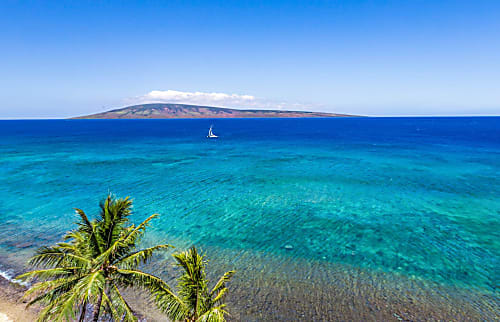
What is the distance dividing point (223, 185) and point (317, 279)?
31346mm

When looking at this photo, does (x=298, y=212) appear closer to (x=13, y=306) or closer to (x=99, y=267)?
(x=99, y=267)

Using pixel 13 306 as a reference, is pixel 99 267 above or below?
above

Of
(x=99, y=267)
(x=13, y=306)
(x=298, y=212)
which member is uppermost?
(x=99, y=267)

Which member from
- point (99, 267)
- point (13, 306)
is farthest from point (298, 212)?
point (13, 306)

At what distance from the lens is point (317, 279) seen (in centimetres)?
2436

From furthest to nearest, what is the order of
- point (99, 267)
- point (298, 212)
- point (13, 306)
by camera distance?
point (298, 212), point (13, 306), point (99, 267)

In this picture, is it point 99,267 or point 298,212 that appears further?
point 298,212

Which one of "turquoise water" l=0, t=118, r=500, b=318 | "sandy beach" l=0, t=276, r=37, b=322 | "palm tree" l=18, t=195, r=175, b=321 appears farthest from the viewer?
"turquoise water" l=0, t=118, r=500, b=318

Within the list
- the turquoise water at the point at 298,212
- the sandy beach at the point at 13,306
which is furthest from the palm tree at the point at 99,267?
the turquoise water at the point at 298,212

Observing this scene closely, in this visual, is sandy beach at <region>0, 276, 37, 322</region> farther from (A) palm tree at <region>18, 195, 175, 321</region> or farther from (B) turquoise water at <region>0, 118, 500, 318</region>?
(A) palm tree at <region>18, 195, 175, 321</region>

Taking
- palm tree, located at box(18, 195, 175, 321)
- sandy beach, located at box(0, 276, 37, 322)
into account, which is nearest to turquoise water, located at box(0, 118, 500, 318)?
sandy beach, located at box(0, 276, 37, 322)

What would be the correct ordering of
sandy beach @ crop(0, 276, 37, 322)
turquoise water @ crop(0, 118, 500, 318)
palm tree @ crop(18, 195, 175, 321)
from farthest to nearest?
turquoise water @ crop(0, 118, 500, 318), sandy beach @ crop(0, 276, 37, 322), palm tree @ crop(18, 195, 175, 321)

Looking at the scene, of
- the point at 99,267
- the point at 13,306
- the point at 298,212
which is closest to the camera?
the point at 99,267

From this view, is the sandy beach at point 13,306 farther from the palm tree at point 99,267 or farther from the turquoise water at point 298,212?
the palm tree at point 99,267
